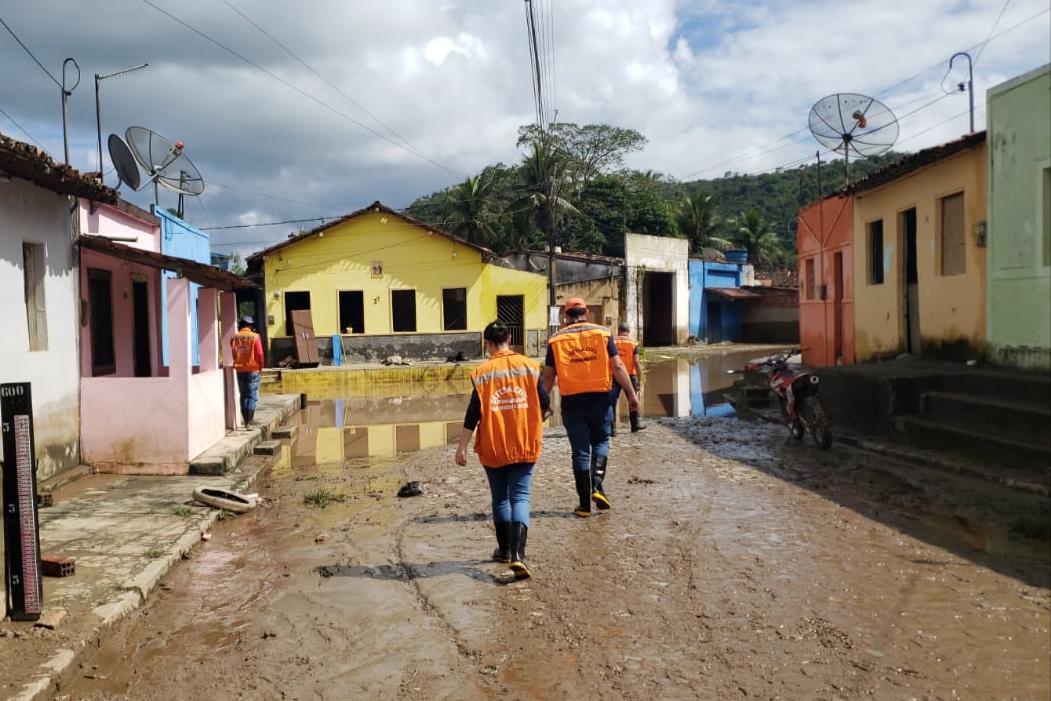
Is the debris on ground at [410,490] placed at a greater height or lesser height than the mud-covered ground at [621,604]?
greater

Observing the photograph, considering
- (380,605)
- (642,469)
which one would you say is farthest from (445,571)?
(642,469)

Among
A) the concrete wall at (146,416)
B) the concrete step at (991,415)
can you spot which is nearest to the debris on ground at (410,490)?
the concrete wall at (146,416)

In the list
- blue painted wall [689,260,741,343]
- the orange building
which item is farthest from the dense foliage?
the orange building

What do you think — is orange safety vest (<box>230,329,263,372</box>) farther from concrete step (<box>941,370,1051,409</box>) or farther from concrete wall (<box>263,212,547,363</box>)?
concrete wall (<box>263,212,547,363</box>)

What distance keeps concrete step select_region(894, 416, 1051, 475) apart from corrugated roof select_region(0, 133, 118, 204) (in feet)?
33.0

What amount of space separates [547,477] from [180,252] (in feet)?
41.5

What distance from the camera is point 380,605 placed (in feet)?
17.1

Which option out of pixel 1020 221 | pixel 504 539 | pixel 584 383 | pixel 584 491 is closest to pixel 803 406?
pixel 1020 221

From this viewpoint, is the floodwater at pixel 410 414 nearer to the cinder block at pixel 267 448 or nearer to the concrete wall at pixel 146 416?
the cinder block at pixel 267 448

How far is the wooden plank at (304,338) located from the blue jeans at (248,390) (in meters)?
15.7

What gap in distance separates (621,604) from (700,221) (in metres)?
49.0

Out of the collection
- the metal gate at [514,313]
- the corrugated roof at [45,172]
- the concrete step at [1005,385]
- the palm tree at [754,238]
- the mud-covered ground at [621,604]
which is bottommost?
the mud-covered ground at [621,604]

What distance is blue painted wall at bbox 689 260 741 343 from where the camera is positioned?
141ft

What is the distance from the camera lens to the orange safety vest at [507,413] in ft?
18.3
